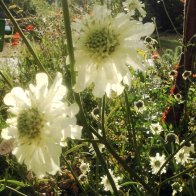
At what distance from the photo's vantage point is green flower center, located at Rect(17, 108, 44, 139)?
36.9 inches

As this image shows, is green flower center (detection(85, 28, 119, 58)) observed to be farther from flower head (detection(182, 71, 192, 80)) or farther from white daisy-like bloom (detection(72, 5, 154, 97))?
flower head (detection(182, 71, 192, 80))

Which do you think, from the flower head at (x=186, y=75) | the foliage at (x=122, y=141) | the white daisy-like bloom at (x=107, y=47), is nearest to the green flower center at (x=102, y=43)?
the white daisy-like bloom at (x=107, y=47)

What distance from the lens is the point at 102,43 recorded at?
97 cm

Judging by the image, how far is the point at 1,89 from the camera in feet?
12.2

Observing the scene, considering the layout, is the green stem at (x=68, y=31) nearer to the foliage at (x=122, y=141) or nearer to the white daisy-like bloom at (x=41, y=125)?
the white daisy-like bloom at (x=41, y=125)

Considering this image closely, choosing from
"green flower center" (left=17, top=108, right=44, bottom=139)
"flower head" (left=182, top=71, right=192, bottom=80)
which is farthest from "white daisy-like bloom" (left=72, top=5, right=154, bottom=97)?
"flower head" (left=182, top=71, right=192, bottom=80)

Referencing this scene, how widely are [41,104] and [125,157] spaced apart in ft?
5.88

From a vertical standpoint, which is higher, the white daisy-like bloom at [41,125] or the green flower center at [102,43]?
the green flower center at [102,43]

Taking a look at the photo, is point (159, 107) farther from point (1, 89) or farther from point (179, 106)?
point (1, 89)

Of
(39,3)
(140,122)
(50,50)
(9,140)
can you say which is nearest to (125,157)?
(140,122)

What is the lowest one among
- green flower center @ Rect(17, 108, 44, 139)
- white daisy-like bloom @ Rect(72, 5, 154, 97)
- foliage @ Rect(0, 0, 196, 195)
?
foliage @ Rect(0, 0, 196, 195)

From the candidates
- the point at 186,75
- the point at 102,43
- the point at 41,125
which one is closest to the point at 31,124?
the point at 41,125

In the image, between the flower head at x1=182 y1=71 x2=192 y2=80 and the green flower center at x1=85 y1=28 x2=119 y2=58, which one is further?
the flower head at x1=182 y1=71 x2=192 y2=80

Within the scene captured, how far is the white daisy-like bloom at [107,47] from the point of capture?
35.9 inches
